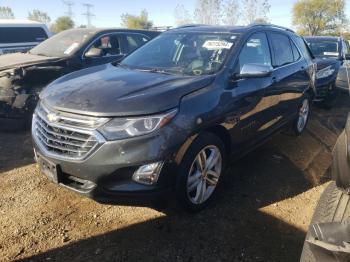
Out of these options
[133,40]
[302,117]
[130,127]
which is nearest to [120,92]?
[130,127]

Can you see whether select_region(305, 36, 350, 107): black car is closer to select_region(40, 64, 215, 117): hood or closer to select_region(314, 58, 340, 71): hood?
select_region(314, 58, 340, 71): hood

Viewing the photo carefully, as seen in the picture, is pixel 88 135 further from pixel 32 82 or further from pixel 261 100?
pixel 32 82

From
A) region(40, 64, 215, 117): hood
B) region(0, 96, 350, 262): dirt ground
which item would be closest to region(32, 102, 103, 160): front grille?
region(40, 64, 215, 117): hood

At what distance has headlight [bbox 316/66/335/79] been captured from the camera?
23.7 ft

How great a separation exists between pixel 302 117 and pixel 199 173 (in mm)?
3063

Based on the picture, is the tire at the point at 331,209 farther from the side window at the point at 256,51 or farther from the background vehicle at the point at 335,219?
the side window at the point at 256,51

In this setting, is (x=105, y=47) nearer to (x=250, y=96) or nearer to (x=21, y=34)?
(x=250, y=96)

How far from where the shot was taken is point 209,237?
319cm

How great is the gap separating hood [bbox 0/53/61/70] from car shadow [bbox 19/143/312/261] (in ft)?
12.4

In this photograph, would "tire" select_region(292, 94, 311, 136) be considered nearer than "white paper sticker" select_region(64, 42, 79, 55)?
Yes

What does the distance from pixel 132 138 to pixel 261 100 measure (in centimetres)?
186

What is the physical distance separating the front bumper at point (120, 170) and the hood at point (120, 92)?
0.27m

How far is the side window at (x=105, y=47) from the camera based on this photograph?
21.9 ft

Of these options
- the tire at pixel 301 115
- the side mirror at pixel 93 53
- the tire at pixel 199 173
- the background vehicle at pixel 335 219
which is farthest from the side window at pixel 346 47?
the background vehicle at pixel 335 219
